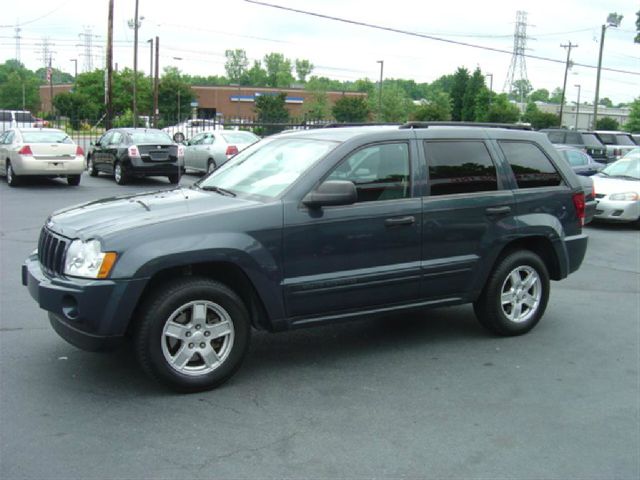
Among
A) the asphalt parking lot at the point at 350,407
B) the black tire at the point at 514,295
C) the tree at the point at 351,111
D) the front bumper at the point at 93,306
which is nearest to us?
the asphalt parking lot at the point at 350,407

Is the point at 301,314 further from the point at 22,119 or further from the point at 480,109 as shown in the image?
the point at 480,109

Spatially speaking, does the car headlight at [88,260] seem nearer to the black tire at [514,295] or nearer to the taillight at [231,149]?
the black tire at [514,295]

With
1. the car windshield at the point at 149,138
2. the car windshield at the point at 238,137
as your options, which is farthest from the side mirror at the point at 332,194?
the car windshield at the point at 238,137

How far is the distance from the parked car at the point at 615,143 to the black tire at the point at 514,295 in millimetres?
22635

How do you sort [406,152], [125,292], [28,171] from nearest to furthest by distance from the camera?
1. [125,292]
2. [406,152]
3. [28,171]

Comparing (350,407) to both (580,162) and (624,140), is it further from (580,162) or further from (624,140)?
(624,140)

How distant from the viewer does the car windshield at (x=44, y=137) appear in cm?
1796

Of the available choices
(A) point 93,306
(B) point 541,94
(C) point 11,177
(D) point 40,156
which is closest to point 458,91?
(D) point 40,156

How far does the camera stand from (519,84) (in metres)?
97.6

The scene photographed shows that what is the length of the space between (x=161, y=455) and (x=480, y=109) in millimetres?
69332

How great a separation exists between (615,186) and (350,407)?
37.4 feet

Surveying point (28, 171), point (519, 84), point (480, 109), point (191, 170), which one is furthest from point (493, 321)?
point (519, 84)

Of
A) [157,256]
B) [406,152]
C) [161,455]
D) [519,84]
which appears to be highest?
[519,84]

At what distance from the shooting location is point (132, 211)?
5016 mm
